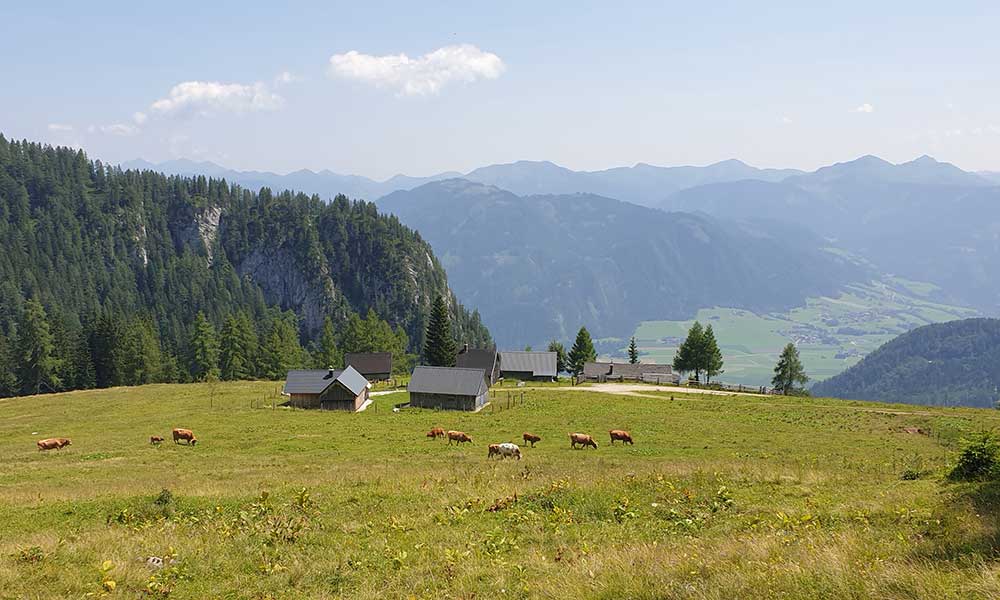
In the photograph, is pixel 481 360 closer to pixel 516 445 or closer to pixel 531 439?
pixel 531 439

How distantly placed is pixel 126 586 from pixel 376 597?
20.2ft

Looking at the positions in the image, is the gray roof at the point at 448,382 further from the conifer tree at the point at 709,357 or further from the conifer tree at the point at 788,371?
the conifer tree at the point at 788,371

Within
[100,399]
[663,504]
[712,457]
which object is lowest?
[100,399]

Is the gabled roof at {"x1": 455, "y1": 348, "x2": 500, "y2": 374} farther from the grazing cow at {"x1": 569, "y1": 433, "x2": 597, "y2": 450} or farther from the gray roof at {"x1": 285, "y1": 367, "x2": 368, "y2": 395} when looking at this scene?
the grazing cow at {"x1": 569, "y1": 433, "x2": 597, "y2": 450}

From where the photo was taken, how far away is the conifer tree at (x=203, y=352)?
11206 centimetres

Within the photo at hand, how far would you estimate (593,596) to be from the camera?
10.7 meters

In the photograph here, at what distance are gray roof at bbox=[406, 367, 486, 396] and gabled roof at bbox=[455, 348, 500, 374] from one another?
27239mm

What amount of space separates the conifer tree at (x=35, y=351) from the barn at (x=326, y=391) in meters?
59.4

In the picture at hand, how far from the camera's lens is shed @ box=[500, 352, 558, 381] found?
349ft

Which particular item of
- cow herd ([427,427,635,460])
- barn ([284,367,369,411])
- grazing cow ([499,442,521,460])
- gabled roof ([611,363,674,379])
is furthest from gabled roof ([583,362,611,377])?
grazing cow ([499,442,521,460])

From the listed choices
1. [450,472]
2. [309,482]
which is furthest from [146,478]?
[450,472]

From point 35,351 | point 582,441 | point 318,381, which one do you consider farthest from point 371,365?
point 582,441

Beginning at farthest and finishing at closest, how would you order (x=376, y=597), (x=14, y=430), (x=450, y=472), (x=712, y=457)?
(x=14, y=430) < (x=712, y=457) < (x=450, y=472) < (x=376, y=597)

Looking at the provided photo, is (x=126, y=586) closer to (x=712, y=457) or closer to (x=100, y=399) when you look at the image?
(x=712, y=457)
